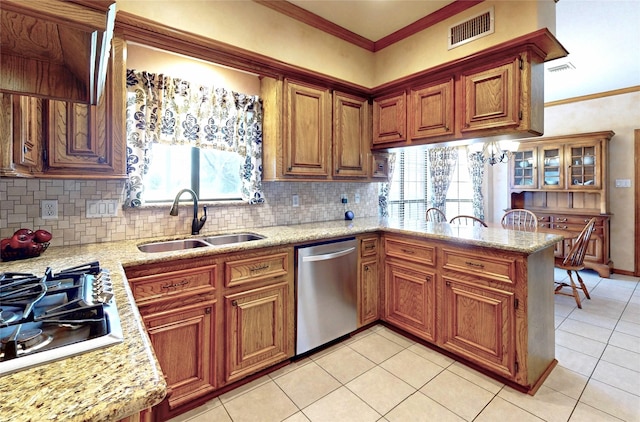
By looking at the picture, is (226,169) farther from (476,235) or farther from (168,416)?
(476,235)

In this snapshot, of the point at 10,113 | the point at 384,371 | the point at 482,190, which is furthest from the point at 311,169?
the point at 482,190

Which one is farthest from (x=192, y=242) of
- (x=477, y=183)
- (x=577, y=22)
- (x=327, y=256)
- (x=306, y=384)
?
(x=477, y=183)

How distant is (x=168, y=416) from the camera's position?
69.6 inches

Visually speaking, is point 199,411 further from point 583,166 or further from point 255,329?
point 583,166

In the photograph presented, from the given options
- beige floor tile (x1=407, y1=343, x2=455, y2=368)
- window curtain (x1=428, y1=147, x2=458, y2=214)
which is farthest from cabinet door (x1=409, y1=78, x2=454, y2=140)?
window curtain (x1=428, y1=147, x2=458, y2=214)

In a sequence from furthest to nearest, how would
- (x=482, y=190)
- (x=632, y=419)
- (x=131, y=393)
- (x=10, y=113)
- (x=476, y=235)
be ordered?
(x=482, y=190), (x=476, y=235), (x=632, y=419), (x=10, y=113), (x=131, y=393)

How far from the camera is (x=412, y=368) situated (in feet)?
7.33

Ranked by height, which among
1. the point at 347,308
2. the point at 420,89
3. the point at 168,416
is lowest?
the point at 168,416

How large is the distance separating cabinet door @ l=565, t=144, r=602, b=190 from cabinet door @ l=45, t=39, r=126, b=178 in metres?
5.74

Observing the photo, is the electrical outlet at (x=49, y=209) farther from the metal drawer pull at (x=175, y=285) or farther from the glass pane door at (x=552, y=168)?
the glass pane door at (x=552, y=168)

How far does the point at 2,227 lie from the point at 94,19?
6.01ft

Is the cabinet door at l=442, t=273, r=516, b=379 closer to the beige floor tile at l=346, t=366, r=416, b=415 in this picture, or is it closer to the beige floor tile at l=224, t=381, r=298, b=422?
the beige floor tile at l=346, t=366, r=416, b=415

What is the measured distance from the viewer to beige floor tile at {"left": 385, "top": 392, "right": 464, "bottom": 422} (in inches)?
68.9

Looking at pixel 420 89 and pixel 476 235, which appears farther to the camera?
pixel 420 89
